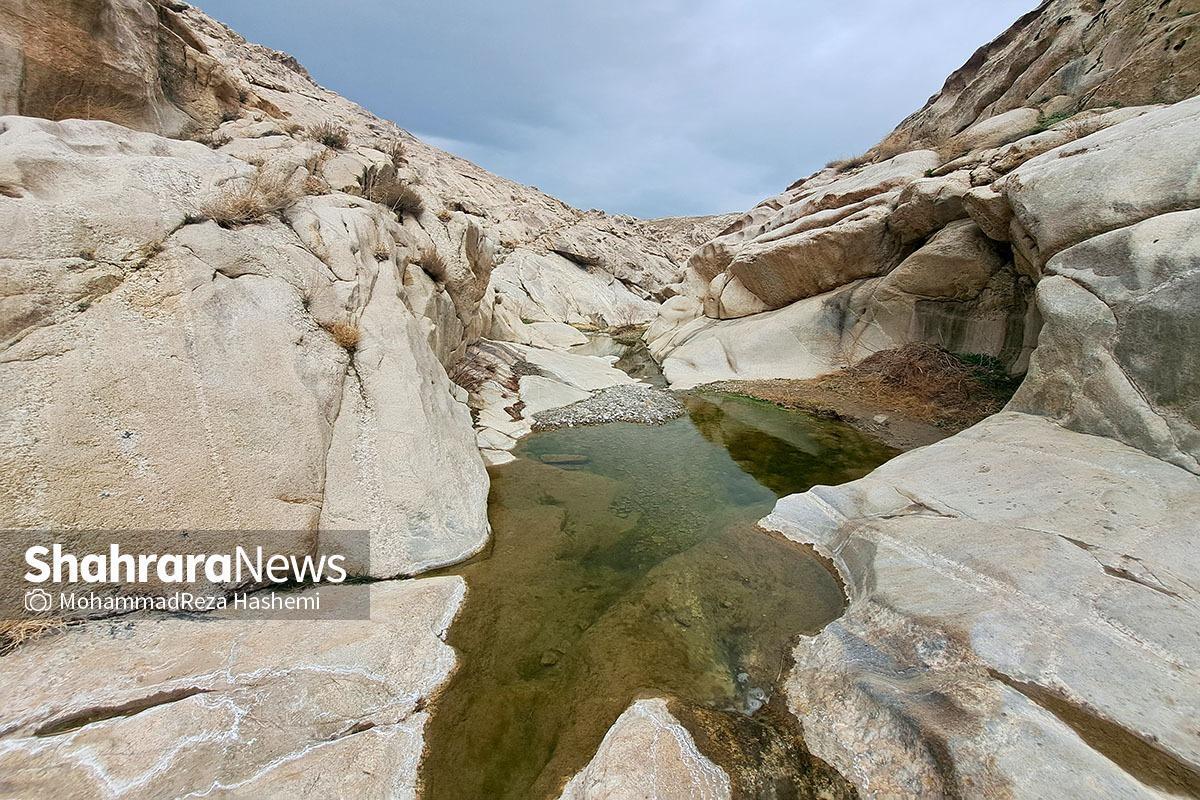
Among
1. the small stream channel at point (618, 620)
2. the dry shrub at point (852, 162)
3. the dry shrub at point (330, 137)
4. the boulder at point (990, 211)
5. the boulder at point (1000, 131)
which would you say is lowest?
the small stream channel at point (618, 620)

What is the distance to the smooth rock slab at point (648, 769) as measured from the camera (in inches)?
114

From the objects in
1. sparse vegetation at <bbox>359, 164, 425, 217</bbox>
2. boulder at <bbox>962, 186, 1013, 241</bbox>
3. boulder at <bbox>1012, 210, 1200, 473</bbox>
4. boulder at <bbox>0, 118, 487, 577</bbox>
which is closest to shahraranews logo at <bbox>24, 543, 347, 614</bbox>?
boulder at <bbox>0, 118, 487, 577</bbox>

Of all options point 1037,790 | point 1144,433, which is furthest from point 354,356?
point 1144,433

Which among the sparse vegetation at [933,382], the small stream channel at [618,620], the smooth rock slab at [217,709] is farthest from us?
the sparse vegetation at [933,382]

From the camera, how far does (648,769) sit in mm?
3006

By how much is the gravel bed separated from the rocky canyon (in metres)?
1.23

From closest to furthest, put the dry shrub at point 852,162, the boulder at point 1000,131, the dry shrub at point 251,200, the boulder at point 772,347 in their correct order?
the dry shrub at point 251,200, the boulder at point 1000,131, the boulder at point 772,347, the dry shrub at point 852,162

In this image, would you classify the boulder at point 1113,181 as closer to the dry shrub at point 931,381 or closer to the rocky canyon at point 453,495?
the rocky canyon at point 453,495

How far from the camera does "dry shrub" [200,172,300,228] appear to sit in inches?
230

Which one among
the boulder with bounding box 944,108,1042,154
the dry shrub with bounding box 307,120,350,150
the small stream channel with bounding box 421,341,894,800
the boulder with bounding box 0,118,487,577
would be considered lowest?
the small stream channel with bounding box 421,341,894,800

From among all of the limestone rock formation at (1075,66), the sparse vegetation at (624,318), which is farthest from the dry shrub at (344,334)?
the sparse vegetation at (624,318)

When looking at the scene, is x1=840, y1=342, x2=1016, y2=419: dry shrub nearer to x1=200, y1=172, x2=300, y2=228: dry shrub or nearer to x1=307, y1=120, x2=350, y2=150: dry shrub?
x1=200, y1=172, x2=300, y2=228: dry shrub

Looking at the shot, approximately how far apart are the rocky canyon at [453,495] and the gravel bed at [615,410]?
1227 mm

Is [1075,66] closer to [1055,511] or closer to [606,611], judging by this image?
[1055,511]
